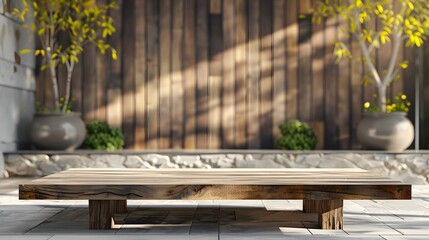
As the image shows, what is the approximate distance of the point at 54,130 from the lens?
6590mm

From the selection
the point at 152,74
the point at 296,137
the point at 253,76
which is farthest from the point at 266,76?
the point at 152,74

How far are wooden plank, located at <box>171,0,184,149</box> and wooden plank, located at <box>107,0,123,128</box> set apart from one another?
0.55m

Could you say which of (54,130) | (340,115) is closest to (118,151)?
(54,130)

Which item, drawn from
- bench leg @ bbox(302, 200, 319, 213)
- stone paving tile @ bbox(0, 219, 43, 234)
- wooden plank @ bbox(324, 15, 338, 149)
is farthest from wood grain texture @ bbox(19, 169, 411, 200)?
wooden plank @ bbox(324, 15, 338, 149)

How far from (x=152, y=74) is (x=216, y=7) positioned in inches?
38.1

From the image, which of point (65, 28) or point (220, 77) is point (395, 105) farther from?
point (65, 28)

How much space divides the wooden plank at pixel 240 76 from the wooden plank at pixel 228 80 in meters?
0.04

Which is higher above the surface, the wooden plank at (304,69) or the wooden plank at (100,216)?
the wooden plank at (304,69)

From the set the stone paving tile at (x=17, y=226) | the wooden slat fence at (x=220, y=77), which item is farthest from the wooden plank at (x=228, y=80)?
the stone paving tile at (x=17, y=226)

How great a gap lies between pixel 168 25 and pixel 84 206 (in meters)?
3.08

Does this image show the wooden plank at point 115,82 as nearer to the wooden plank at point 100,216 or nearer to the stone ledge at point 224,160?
the stone ledge at point 224,160

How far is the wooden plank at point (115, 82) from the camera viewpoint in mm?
7145

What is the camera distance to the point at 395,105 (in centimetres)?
684

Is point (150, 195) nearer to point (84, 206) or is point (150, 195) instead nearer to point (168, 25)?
point (84, 206)
